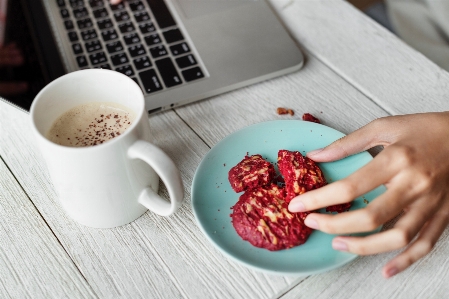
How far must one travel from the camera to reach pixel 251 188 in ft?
1.98

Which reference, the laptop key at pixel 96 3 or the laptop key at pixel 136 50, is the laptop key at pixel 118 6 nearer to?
the laptop key at pixel 96 3

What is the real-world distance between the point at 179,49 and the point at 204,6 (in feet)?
0.53

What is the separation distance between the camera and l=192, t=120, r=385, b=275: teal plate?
53cm

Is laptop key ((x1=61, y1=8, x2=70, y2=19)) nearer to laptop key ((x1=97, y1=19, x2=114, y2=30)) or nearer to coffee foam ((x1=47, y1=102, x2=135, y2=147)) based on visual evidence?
laptop key ((x1=97, y1=19, x2=114, y2=30))

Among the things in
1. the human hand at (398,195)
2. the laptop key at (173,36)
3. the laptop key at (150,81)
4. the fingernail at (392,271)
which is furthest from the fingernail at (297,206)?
the laptop key at (173,36)

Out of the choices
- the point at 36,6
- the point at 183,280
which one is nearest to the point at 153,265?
the point at 183,280

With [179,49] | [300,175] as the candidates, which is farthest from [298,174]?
[179,49]

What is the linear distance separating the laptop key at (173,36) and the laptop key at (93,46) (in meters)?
0.13

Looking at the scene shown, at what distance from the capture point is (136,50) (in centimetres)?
83

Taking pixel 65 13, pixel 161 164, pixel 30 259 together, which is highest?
pixel 161 164

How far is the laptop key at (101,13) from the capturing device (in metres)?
0.91

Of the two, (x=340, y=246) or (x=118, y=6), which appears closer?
(x=340, y=246)

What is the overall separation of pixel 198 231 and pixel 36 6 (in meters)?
0.66

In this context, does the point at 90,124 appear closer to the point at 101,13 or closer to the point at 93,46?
the point at 93,46
